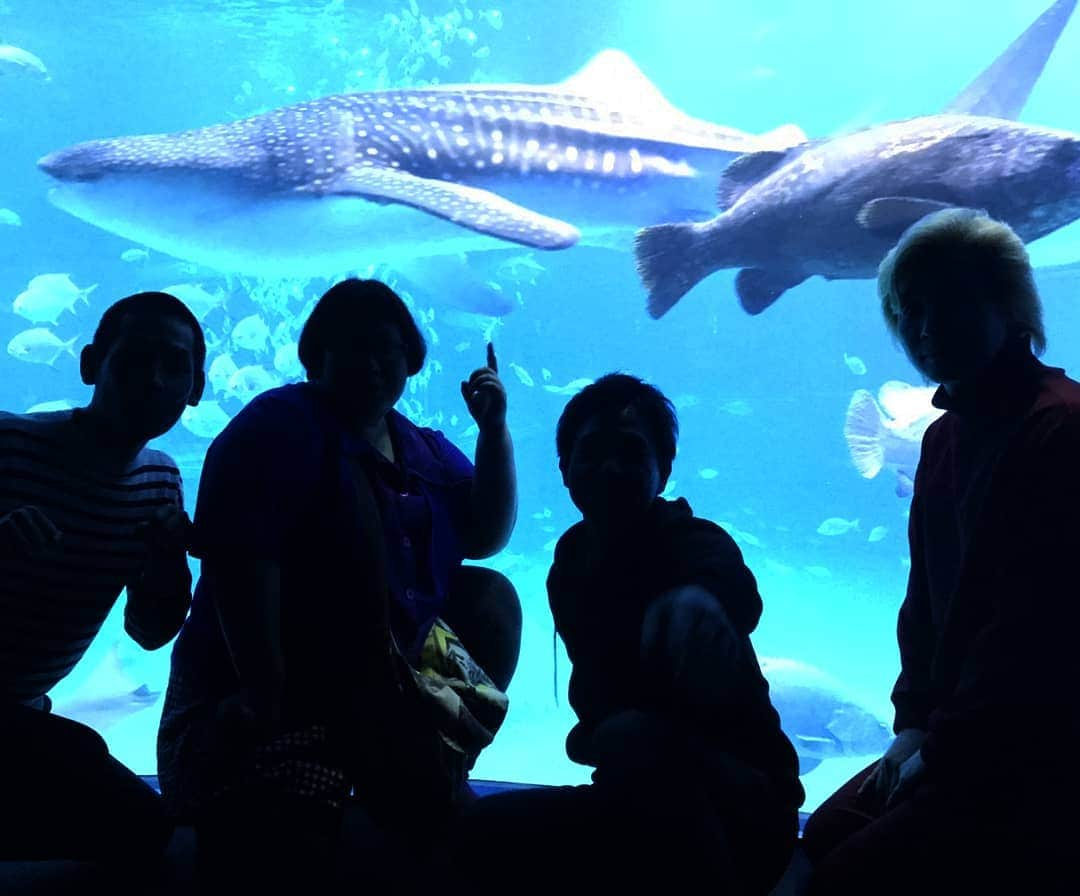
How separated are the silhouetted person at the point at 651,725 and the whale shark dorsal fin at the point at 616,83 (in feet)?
16.8

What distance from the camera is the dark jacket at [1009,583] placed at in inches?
46.1

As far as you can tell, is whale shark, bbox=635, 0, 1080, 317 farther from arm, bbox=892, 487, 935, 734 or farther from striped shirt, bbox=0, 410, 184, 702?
striped shirt, bbox=0, 410, 184, 702

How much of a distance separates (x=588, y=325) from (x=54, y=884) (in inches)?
1402

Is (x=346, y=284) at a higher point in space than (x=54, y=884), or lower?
higher

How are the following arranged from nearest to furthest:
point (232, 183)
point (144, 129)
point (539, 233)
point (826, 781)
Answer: point (539, 233), point (232, 183), point (826, 781), point (144, 129)

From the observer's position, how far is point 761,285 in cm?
374

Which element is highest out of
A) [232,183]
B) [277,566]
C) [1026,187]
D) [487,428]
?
[232,183]

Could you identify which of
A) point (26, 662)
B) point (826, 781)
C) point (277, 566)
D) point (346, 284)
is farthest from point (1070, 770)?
point (826, 781)

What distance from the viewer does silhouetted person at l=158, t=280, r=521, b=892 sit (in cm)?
116

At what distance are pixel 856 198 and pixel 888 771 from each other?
263 centimetres

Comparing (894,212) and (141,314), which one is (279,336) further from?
(141,314)

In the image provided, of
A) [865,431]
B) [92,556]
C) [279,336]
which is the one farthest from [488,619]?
[279,336]

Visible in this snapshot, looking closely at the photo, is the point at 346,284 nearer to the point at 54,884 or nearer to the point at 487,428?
the point at 487,428

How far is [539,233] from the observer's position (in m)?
3.73
